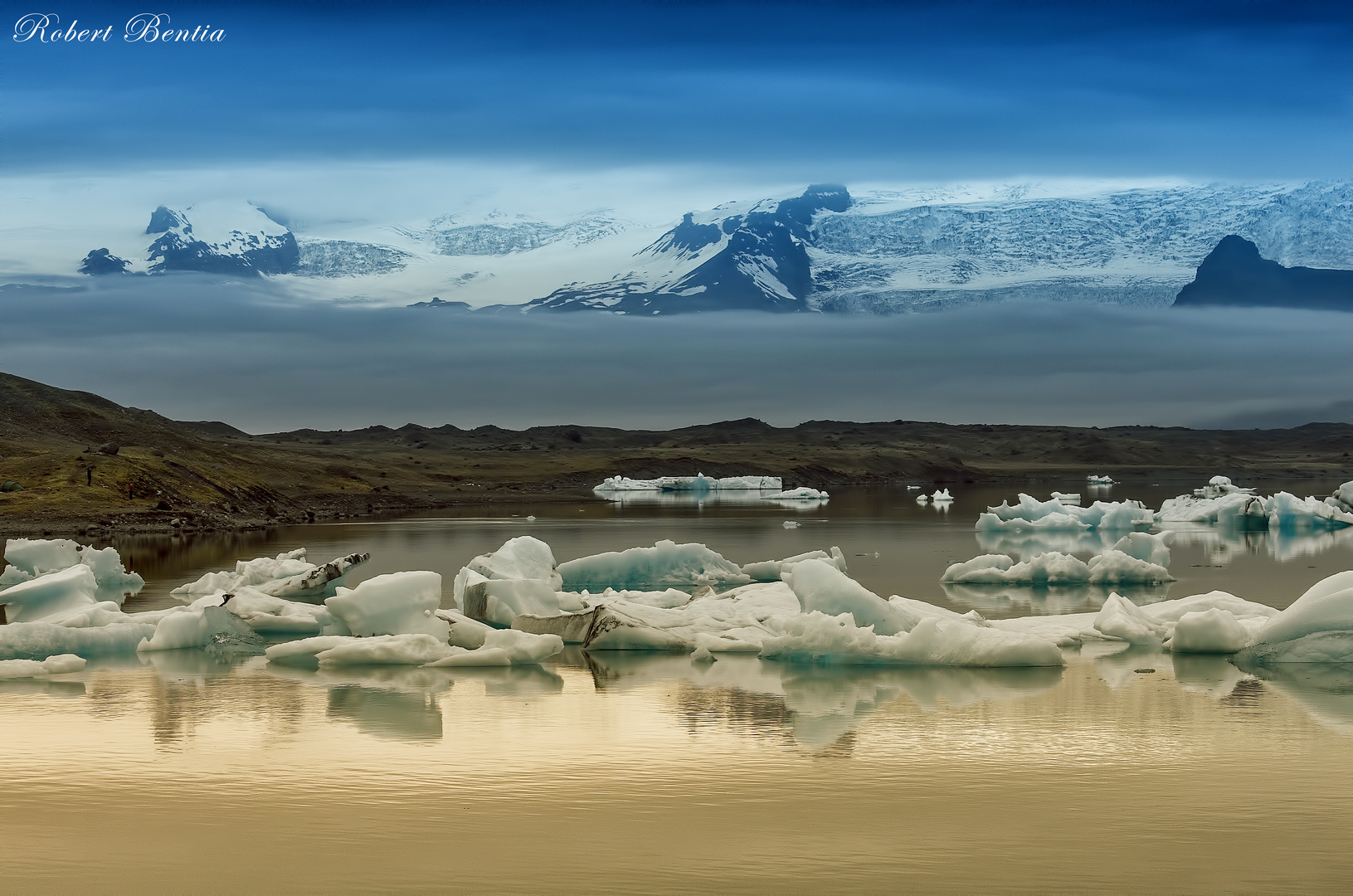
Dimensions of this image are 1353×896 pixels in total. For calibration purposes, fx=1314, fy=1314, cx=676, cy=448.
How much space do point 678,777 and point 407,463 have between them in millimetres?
85114

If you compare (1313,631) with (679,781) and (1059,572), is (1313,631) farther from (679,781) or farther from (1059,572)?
(1059,572)

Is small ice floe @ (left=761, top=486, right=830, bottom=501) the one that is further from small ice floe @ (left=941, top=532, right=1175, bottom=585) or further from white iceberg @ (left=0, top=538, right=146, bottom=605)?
white iceberg @ (left=0, top=538, right=146, bottom=605)

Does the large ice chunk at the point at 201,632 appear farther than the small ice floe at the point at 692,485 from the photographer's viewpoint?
No

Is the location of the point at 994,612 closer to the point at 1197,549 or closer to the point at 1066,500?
the point at 1197,549

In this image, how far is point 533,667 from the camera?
661 inches

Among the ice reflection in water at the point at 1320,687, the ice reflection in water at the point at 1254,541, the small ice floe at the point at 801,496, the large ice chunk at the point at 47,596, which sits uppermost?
the large ice chunk at the point at 47,596

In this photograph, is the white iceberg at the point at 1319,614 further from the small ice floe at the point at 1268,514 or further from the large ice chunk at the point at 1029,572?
the small ice floe at the point at 1268,514

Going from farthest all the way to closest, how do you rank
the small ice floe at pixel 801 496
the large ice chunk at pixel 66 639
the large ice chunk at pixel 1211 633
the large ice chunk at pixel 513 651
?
1. the small ice floe at pixel 801 496
2. the large ice chunk at pixel 1211 633
3. the large ice chunk at pixel 66 639
4. the large ice chunk at pixel 513 651

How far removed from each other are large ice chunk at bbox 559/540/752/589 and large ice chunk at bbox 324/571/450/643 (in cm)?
704

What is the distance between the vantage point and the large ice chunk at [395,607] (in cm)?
1750

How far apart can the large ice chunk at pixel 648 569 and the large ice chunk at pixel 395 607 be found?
7039mm

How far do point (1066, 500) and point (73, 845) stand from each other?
226ft

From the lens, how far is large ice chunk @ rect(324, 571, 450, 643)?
17.5 m

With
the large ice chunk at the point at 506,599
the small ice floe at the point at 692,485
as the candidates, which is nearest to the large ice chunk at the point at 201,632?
the large ice chunk at the point at 506,599
